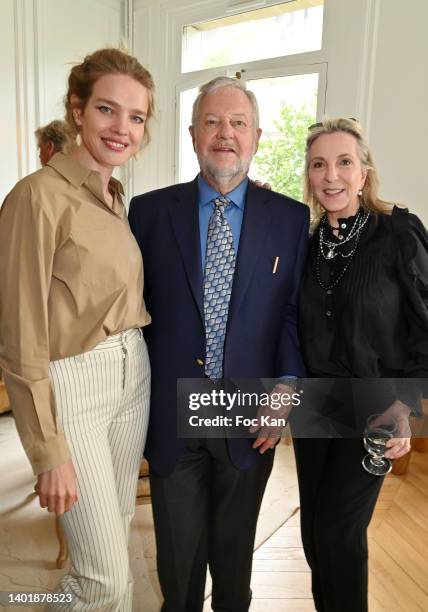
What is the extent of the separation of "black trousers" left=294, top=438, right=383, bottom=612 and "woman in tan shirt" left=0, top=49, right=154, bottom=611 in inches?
24.7

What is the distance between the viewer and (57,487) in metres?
1.33

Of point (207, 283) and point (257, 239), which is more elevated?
point (257, 239)

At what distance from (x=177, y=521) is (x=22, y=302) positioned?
96cm

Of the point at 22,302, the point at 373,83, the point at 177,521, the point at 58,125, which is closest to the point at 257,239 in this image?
the point at 22,302

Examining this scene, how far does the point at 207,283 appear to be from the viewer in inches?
65.1

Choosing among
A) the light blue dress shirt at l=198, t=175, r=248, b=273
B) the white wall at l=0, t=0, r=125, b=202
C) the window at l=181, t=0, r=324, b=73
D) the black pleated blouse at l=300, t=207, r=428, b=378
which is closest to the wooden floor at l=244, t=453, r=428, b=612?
the black pleated blouse at l=300, t=207, r=428, b=378

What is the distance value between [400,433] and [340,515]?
33cm

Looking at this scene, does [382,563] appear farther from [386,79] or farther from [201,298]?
[386,79]

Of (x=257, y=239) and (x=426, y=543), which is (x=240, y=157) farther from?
(x=426, y=543)

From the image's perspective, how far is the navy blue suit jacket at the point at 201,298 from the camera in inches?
64.1

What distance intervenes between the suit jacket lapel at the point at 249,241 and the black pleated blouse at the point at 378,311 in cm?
27

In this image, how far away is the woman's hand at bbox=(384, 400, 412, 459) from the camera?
1.60 metres

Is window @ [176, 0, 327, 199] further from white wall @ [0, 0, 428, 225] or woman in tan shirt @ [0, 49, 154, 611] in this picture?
woman in tan shirt @ [0, 49, 154, 611]

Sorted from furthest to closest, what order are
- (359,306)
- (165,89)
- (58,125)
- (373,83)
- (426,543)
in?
(165,89) < (373,83) < (426,543) < (58,125) < (359,306)
